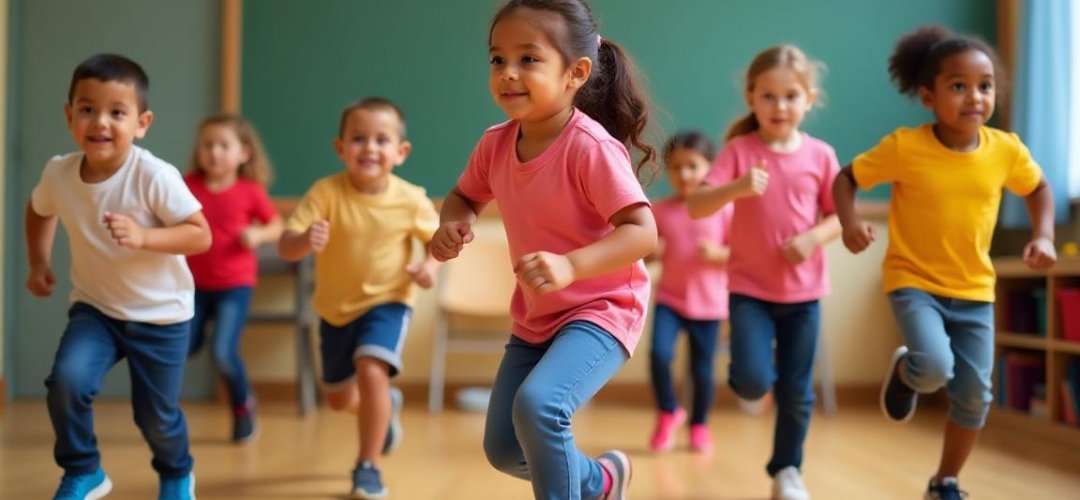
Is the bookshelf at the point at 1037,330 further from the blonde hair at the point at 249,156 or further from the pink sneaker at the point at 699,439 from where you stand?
the blonde hair at the point at 249,156

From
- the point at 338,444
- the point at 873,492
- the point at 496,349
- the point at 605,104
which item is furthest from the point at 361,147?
the point at 496,349

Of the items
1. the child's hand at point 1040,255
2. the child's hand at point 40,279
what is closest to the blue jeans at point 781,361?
the child's hand at point 1040,255

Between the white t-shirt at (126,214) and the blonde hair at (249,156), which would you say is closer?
the white t-shirt at (126,214)

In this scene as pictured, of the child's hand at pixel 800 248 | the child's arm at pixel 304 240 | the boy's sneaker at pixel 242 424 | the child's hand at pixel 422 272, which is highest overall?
the child's hand at pixel 800 248

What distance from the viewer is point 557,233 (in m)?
1.93

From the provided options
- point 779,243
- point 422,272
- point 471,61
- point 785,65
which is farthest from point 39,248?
point 471,61

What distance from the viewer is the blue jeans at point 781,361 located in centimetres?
276

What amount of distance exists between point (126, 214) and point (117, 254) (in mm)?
100

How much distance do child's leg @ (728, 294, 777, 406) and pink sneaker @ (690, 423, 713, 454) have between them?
964mm

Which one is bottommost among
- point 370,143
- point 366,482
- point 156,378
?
point 366,482

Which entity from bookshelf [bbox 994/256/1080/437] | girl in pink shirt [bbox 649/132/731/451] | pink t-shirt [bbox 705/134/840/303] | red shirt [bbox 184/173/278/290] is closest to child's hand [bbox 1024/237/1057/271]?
pink t-shirt [bbox 705/134/840/303]

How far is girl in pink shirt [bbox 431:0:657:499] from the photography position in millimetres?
1774

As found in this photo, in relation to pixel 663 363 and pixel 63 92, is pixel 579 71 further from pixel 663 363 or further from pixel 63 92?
pixel 63 92

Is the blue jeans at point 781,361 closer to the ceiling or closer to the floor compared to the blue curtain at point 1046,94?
closer to the floor
